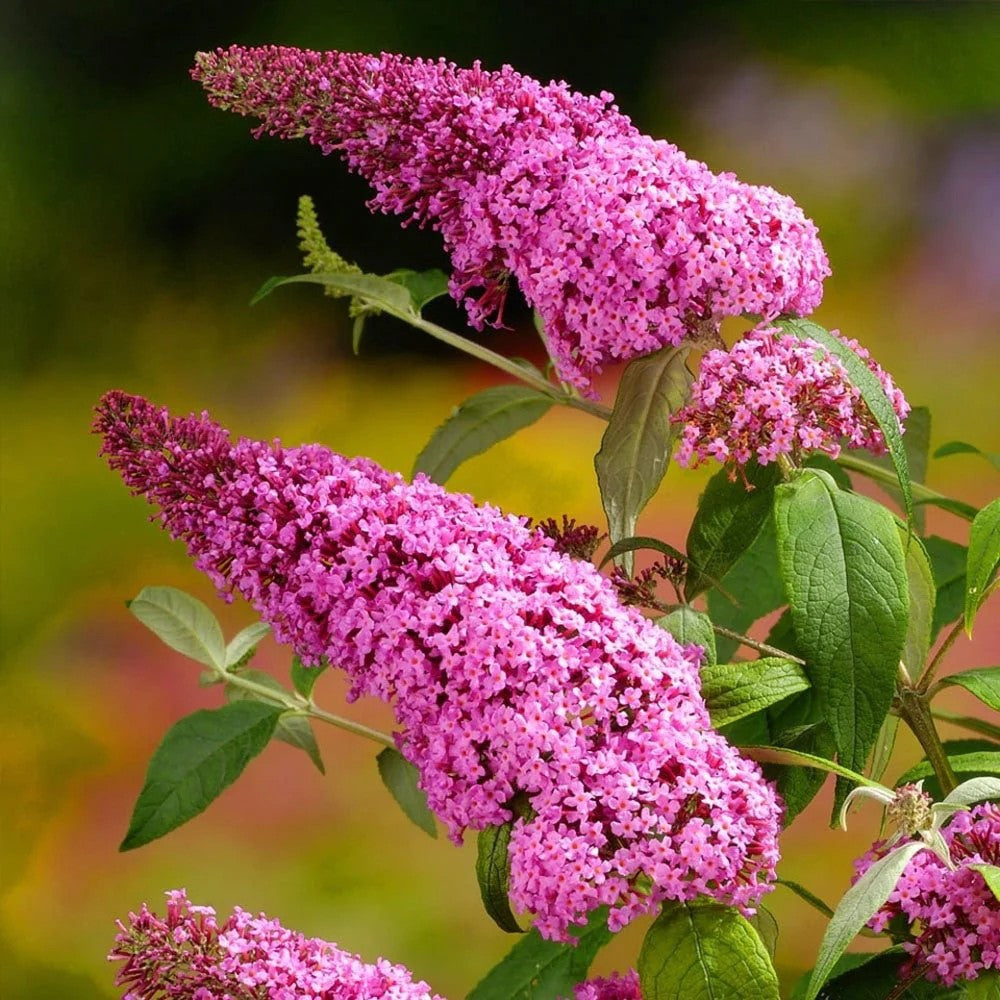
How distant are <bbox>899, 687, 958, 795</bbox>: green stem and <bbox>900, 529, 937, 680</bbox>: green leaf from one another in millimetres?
11

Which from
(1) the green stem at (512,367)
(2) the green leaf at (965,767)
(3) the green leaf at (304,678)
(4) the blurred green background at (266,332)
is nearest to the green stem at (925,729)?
(2) the green leaf at (965,767)

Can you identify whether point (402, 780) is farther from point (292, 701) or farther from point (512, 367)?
point (512, 367)

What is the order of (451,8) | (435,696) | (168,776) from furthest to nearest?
(451,8)
(168,776)
(435,696)

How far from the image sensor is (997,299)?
3.72 feet

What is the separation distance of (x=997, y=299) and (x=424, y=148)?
653mm

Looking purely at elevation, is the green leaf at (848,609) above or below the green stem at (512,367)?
above

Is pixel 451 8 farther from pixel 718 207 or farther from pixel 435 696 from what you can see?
pixel 435 696

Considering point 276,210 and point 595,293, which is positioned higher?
point 595,293

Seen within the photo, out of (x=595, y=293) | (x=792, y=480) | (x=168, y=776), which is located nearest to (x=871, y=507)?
(x=792, y=480)

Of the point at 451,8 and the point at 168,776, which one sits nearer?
the point at 168,776

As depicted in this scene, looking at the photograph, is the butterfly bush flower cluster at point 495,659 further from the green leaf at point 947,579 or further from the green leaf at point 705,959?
the green leaf at point 947,579

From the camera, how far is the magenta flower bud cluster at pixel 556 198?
0.59 meters

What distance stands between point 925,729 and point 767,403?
166mm

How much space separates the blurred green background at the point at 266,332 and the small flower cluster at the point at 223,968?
1.71 ft
